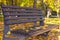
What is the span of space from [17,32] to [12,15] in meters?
0.80

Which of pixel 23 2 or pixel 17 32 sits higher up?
pixel 23 2

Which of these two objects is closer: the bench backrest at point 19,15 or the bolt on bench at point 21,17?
the bolt on bench at point 21,17

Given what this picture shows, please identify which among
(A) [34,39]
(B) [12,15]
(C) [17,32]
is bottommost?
(A) [34,39]

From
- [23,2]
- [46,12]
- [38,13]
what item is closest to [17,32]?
[38,13]

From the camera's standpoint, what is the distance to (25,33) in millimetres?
4148

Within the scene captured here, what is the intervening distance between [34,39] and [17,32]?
2265 millimetres

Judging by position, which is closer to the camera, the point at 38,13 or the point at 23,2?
the point at 38,13

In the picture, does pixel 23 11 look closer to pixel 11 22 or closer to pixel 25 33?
pixel 11 22

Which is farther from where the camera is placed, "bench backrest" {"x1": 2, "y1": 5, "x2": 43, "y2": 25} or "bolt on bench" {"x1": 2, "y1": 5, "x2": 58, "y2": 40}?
"bench backrest" {"x1": 2, "y1": 5, "x2": 43, "y2": 25}

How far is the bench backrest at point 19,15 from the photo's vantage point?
4792 mm

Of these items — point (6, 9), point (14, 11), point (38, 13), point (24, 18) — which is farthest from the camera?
point (38, 13)

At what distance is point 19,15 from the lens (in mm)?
5406

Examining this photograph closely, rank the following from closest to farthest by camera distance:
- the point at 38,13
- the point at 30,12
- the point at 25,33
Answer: the point at 25,33 → the point at 30,12 → the point at 38,13

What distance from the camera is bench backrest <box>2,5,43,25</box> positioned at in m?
4.79
